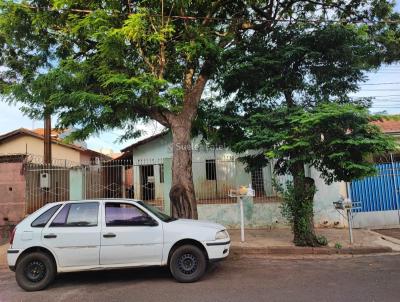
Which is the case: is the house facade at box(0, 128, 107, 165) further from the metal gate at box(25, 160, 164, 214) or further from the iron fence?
the iron fence

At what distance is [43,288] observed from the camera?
6.64m

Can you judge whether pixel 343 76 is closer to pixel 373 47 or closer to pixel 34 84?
pixel 373 47

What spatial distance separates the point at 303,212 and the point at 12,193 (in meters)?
9.50

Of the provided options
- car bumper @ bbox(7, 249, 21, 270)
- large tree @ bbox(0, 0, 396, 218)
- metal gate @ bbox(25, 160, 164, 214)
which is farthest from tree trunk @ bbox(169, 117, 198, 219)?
car bumper @ bbox(7, 249, 21, 270)

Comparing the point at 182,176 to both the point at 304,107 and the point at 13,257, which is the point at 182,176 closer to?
the point at 304,107

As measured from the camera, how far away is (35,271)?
6.71 meters

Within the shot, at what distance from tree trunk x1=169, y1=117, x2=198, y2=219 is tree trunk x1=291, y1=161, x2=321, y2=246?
2648 mm

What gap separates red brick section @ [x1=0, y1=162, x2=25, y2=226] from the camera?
12.5m

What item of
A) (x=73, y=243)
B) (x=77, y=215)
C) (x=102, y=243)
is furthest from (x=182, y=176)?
(x=73, y=243)

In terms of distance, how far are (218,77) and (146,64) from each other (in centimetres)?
247

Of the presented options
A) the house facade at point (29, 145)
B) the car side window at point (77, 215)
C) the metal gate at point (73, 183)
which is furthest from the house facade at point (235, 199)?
the house facade at point (29, 145)

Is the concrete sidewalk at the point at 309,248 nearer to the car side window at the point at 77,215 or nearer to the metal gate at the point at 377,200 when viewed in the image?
the metal gate at the point at 377,200

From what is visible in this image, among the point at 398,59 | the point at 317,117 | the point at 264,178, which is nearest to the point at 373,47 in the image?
the point at 398,59

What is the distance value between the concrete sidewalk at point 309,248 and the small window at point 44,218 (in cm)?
446
